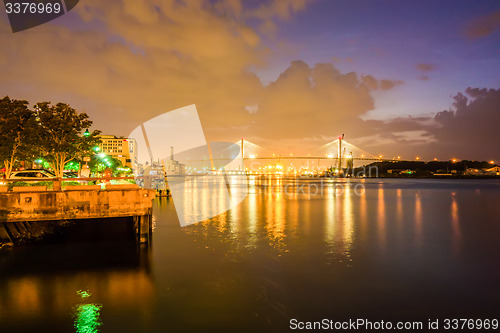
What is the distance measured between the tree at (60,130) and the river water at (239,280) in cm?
704

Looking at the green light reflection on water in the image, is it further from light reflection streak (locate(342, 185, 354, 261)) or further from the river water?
light reflection streak (locate(342, 185, 354, 261))

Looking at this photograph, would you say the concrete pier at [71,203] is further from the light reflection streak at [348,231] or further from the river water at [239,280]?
the light reflection streak at [348,231]

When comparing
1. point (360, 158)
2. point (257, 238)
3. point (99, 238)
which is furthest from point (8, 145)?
point (360, 158)

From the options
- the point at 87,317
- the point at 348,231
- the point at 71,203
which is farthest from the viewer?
the point at 348,231

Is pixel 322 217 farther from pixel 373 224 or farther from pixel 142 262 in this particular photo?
pixel 142 262

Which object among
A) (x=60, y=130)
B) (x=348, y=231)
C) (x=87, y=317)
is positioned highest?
(x=60, y=130)

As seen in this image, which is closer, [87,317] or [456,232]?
[87,317]

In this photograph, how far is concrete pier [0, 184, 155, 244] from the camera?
15328 mm

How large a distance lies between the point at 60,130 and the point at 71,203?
1351 centimetres

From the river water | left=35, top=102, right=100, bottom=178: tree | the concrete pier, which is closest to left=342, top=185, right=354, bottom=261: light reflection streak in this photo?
the river water

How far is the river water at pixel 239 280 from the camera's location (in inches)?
405

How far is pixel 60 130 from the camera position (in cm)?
2695

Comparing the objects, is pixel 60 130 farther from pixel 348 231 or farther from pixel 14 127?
pixel 348 231

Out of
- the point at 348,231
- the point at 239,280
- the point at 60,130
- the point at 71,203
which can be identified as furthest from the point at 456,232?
the point at 60,130
